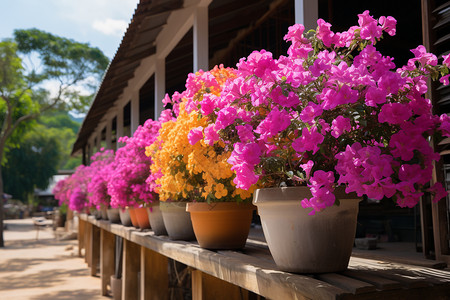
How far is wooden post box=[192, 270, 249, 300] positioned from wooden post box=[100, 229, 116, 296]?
4.78 metres

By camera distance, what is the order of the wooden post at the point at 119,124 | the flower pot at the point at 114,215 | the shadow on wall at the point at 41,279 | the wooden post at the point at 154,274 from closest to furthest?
the wooden post at the point at 154,274 → the flower pot at the point at 114,215 → the shadow on wall at the point at 41,279 → the wooden post at the point at 119,124

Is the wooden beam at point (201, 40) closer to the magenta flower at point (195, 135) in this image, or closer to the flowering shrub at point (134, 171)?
the flowering shrub at point (134, 171)

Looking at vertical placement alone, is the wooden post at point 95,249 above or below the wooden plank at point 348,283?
below

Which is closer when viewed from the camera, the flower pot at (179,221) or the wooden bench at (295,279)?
the wooden bench at (295,279)

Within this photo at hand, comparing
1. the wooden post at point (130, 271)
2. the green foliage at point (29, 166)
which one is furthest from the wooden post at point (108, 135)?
the green foliage at point (29, 166)

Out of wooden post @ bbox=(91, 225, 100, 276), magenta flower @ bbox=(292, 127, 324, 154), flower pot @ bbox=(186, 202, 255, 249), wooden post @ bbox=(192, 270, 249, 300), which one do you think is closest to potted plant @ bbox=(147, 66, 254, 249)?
flower pot @ bbox=(186, 202, 255, 249)

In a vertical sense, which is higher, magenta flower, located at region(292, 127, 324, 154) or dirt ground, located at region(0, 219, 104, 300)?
magenta flower, located at region(292, 127, 324, 154)

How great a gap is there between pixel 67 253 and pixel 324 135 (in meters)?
13.8

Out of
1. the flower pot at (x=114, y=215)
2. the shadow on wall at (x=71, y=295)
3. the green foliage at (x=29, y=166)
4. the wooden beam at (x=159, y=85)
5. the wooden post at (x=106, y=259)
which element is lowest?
the shadow on wall at (x=71, y=295)

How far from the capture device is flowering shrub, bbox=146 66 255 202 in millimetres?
2156

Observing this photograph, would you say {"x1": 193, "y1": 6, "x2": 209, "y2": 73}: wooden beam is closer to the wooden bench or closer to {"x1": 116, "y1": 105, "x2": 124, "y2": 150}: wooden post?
the wooden bench

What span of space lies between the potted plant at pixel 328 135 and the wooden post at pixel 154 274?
7.29 ft

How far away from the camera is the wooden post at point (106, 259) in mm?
7074

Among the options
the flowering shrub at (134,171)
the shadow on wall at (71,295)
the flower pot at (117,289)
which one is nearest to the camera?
the flowering shrub at (134,171)
